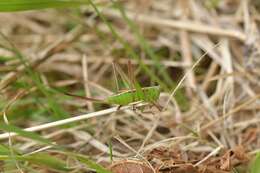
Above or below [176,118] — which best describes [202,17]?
above

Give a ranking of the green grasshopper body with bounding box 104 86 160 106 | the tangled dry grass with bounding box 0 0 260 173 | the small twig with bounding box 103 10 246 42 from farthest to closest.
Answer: the small twig with bounding box 103 10 246 42, the tangled dry grass with bounding box 0 0 260 173, the green grasshopper body with bounding box 104 86 160 106

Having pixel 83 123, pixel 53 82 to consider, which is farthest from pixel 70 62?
pixel 83 123

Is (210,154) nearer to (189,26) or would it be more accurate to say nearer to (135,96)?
(135,96)

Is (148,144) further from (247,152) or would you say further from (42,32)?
(42,32)

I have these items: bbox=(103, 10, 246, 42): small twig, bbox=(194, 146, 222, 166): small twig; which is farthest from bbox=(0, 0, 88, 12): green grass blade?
bbox=(103, 10, 246, 42): small twig

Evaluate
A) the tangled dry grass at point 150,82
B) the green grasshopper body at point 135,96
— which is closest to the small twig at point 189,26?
the tangled dry grass at point 150,82

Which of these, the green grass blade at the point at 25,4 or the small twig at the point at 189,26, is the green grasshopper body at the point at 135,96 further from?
the small twig at the point at 189,26

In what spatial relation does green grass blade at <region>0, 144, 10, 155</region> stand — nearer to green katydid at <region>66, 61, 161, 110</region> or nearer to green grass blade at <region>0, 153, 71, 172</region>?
green grass blade at <region>0, 153, 71, 172</region>
